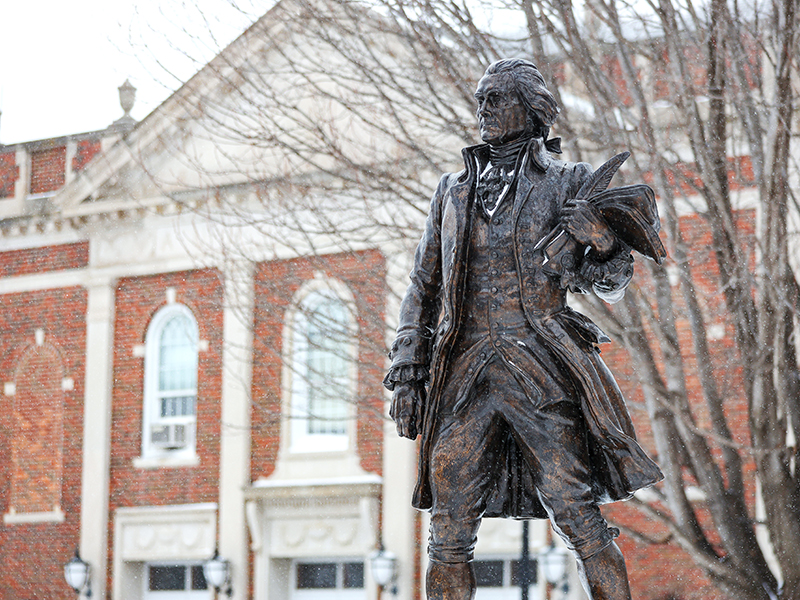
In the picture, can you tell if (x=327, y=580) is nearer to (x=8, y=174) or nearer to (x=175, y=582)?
(x=175, y=582)

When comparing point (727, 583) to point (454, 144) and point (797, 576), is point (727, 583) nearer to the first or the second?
point (797, 576)

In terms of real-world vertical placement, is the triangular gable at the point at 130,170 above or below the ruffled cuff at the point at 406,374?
above

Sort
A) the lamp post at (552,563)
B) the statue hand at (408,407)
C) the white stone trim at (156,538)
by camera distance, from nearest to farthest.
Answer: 1. the statue hand at (408,407)
2. the lamp post at (552,563)
3. the white stone trim at (156,538)

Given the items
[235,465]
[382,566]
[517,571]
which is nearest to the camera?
[382,566]

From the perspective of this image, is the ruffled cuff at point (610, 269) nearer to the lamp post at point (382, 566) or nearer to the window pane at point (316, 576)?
the lamp post at point (382, 566)

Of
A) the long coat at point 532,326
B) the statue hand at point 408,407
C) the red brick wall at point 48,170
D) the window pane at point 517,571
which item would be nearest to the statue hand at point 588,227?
the long coat at point 532,326

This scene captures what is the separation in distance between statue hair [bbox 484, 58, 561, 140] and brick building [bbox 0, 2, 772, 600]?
12629 millimetres

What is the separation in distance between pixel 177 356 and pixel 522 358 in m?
17.5

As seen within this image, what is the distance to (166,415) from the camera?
21344 millimetres

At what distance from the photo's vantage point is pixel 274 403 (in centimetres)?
1927

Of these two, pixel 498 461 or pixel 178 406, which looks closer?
pixel 498 461

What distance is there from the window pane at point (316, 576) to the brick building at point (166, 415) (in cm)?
3

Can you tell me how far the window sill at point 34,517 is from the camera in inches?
859

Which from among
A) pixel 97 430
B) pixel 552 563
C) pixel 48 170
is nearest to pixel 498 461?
pixel 552 563
